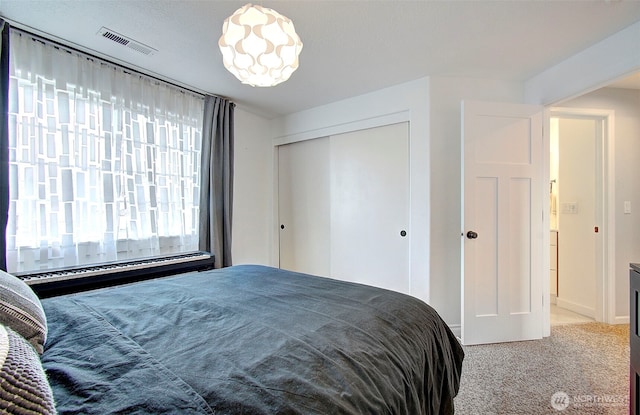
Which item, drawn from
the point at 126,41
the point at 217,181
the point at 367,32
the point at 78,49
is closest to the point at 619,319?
the point at 367,32

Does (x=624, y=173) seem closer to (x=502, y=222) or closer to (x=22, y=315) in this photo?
(x=502, y=222)

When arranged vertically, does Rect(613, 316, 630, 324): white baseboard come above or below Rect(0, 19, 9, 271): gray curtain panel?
below

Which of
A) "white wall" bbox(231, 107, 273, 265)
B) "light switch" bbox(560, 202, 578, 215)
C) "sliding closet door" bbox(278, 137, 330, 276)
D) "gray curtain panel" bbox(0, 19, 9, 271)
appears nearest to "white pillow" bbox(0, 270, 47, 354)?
"gray curtain panel" bbox(0, 19, 9, 271)

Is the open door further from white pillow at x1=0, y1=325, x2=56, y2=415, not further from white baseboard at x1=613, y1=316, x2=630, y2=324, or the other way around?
white pillow at x1=0, y1=325, x2=56, y2=415

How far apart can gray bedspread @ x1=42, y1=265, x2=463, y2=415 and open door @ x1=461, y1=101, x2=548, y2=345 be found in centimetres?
130

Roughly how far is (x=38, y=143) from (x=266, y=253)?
2415mm

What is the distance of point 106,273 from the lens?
6.57 feet

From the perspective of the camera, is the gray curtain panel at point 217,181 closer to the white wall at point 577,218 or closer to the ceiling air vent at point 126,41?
the ceiling air vent at point 126,41

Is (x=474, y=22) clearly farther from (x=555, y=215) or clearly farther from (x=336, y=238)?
(x=555, y=215)

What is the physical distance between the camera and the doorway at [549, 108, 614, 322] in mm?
2730

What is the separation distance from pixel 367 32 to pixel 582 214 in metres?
3.05

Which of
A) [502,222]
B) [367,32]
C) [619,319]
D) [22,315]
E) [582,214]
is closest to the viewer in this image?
[22,315]

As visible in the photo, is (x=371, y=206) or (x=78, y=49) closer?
(x=78, y=49)

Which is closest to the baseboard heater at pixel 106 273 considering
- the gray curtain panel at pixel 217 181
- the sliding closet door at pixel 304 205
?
the gray curtain panel at pixel 217 181
